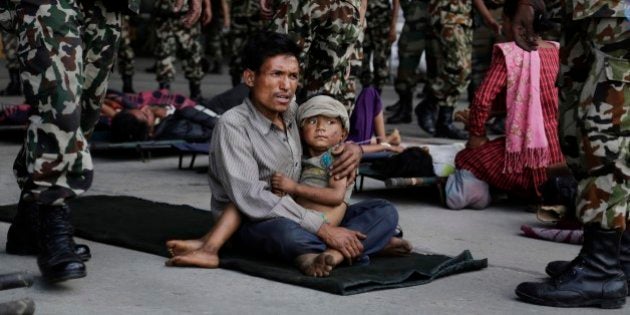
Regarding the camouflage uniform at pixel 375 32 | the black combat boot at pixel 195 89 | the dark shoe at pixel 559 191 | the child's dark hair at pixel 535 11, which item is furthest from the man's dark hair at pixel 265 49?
the black combat boot at pixel 195 89

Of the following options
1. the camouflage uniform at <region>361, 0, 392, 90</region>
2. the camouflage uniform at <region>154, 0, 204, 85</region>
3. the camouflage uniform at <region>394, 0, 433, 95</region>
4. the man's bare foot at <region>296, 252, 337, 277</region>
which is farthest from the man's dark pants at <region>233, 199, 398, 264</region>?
the camouflage uniform at <region>154, 0, 204, 85</region>

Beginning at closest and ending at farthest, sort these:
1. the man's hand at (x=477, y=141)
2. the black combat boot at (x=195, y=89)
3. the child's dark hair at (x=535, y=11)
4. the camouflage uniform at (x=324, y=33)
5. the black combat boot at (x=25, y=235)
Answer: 1. the child's dark hair at (x=535, y=11)
2. the black combat boot at (x=25, y=235)
3. the camouflage uniform at (x=324, y=33)
4. the man's hand at (x=477, y=141)
5. the black combat boot at (x=195, y=89)

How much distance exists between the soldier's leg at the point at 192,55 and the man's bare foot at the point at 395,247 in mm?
7540

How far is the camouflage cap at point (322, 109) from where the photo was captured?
518cm

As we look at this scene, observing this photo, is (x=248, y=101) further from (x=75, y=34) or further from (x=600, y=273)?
(x=600, y=273)

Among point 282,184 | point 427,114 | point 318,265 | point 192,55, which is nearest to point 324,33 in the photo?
point 282,184

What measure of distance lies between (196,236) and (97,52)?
983 mm

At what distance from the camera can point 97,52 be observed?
499 centimetres

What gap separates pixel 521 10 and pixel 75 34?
1672 mm

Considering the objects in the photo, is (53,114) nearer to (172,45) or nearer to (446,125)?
(446,125)

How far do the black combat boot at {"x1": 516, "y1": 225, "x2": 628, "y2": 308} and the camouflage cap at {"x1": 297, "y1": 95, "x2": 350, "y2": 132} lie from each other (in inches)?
46.1

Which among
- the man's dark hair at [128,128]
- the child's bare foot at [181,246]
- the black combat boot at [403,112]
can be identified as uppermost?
the child's bare foot at [181,246]

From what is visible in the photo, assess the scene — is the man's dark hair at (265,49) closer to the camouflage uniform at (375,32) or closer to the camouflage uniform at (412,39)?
the camouflage uniform at (412,39)

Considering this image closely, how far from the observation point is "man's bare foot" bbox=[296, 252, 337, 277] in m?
4.66
